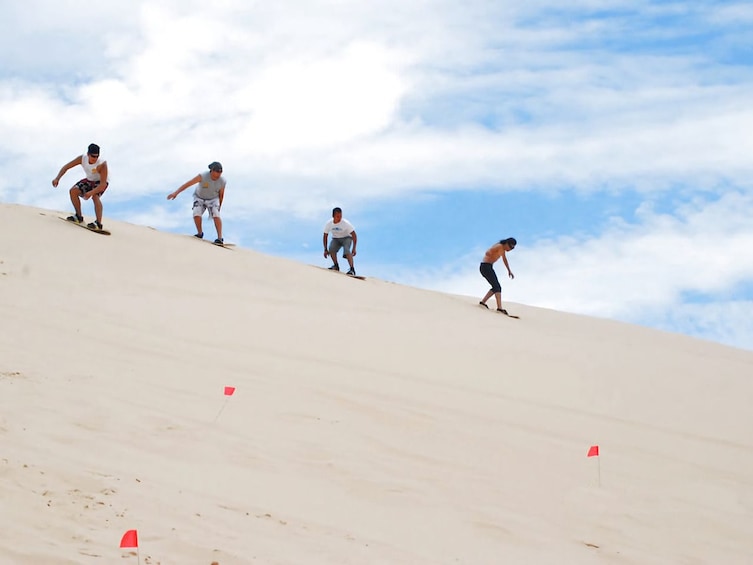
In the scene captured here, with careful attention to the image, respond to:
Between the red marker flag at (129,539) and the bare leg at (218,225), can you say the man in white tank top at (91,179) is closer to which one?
the bare leg at (218,225)

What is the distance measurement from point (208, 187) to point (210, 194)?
10cm

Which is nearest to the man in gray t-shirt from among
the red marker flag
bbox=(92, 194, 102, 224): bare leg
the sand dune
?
bbox=(92, 194, 102, 224): bare leg

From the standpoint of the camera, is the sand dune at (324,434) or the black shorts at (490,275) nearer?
the sand dune at (324,434)

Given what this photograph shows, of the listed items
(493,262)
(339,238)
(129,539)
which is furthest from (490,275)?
(129,539)

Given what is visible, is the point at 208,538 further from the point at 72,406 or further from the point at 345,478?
the point at 72,406

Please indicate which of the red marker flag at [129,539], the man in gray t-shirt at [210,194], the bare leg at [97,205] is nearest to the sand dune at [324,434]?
the red marker flag at [129,539]

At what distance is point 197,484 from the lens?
4.12 meters

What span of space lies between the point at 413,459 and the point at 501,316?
6877 millimetres

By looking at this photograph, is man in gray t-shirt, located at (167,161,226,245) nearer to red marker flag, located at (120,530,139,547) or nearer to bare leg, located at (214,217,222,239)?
bare leg, located at (214,217,222,239)

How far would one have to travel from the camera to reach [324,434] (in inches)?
205

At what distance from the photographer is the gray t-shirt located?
12.0 m

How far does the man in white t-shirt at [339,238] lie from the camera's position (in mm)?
13008

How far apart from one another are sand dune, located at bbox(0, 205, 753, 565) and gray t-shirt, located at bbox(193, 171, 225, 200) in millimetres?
2365

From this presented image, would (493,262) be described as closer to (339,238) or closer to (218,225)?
(339,238)
